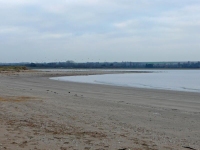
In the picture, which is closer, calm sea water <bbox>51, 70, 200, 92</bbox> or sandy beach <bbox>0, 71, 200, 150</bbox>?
sandy beach <bbox>0, 71, 200, 150</bbox>

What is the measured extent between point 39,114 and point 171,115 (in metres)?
4.94

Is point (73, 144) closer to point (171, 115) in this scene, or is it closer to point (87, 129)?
point (87, 129)

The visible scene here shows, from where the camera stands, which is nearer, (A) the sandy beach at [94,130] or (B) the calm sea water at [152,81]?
(A) the sandy beach at [94,130]

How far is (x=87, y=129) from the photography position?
9578 mm

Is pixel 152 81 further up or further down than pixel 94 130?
further down

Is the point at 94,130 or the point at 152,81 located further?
the point at 152,81

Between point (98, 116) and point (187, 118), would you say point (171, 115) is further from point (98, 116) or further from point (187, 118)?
point (98, 116)

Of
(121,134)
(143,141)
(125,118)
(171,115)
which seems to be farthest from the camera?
(171,115)

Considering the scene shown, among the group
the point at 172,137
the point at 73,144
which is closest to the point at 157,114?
the point at 172,137

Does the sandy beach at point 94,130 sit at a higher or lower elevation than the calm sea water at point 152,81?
higher

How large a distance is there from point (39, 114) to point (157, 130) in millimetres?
4334

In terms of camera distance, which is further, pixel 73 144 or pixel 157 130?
pixel 157 130

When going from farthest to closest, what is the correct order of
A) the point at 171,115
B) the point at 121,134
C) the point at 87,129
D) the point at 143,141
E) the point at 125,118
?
the point at 171,115 → the point at 125,118 → the point at 87,129 → the point at 121,134 → the point at 143,141

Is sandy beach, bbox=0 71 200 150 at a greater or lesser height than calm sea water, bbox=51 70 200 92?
greater
